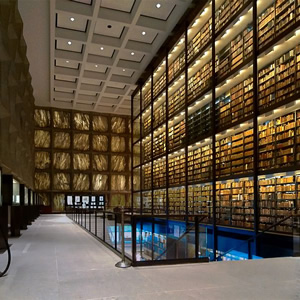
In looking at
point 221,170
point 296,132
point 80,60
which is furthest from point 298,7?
point 80,60

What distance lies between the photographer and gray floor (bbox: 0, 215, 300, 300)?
3.56 m

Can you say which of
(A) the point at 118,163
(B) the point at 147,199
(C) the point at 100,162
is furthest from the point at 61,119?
(B) the point at 147,199

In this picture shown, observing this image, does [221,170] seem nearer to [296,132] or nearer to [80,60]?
[296,132]

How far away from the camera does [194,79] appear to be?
17312mm

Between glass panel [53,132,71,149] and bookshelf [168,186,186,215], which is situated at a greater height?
glass panel [53,132,71,149]

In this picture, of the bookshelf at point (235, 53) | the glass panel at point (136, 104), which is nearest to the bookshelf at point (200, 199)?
the bookshelf at point (235, 53)

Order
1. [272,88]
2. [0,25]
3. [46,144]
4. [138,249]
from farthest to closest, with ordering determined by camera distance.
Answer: [46,144] < [272,88] < [0,25] < [138,249]

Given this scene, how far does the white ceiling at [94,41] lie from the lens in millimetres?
16562

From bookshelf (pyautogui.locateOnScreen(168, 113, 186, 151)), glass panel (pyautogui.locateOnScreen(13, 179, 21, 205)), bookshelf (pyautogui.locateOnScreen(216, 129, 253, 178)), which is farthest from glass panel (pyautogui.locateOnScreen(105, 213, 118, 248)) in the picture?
bookshelf (pyautogui.locateOnScreen(168, 113, 186, 151))

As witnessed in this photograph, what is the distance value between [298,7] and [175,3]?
8075 mm

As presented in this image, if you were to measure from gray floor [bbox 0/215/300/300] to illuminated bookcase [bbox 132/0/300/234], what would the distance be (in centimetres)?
137

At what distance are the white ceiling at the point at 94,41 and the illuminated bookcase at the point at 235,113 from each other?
1616 millimetres

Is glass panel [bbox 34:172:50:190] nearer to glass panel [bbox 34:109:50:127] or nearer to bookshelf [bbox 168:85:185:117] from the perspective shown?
glass panel [bbox 34:109:50:127]

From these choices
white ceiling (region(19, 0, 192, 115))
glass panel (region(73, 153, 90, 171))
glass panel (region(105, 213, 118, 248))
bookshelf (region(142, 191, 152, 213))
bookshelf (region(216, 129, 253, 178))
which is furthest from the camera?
glass panel (region(73, 153, 90, 171))
